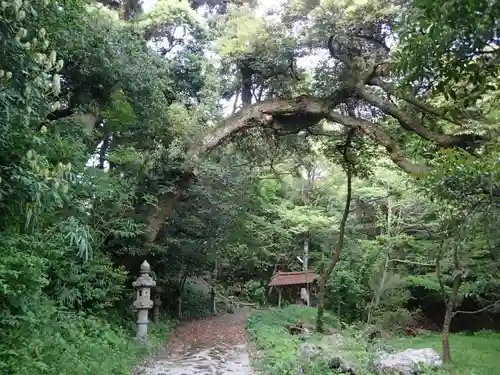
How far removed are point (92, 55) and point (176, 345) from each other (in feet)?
20.7

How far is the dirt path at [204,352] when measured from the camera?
297 inches

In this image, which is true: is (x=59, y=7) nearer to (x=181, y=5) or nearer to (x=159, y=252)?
(x=159, y=252)

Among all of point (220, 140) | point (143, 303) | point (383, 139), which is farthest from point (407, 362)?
point (220, 140)

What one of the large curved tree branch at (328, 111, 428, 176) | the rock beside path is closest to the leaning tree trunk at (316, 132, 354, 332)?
the large curved tree branch at (328, 111, 428, 176)

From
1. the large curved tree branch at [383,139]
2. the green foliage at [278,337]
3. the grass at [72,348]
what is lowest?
the green foliage at [278,337]

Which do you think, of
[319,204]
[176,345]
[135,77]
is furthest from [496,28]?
[319,204]

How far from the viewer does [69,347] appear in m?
5.83

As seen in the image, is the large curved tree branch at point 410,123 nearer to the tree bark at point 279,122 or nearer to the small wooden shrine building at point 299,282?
the tree bark at point 279,122

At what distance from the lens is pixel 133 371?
22.9 ft

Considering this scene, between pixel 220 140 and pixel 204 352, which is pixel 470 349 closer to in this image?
pixel 204 352

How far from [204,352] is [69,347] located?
3.98m

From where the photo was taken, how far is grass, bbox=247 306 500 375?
7.50m

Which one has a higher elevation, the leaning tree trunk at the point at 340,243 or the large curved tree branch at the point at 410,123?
the large curved tree branch at the point at 410,123

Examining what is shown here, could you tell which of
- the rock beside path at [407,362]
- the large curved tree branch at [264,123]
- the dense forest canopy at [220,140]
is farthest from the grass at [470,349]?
the large curved tree branch at [264,123]
